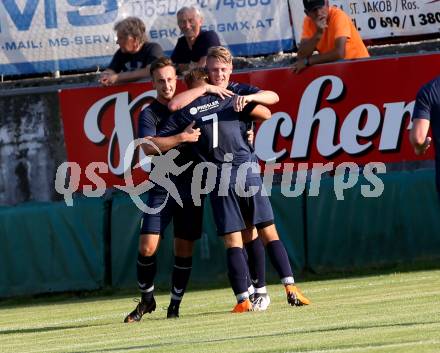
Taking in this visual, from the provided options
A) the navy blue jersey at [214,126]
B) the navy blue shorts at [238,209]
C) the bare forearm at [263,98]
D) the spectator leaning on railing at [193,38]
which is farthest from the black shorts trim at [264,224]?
the spectator leaning on railing at [193,38]

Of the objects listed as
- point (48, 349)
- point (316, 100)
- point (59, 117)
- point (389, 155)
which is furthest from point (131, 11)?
point (48, 349)

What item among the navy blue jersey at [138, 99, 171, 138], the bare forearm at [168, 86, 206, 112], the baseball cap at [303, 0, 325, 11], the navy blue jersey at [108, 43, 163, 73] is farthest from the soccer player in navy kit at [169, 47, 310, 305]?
the navy blue jersey at [108, 43, 163, 73]

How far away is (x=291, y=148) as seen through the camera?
15.5m

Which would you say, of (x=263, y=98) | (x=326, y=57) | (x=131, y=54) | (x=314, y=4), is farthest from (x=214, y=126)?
(x=131, y=54)

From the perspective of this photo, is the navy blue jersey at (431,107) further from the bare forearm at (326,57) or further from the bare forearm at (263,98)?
the bare forearm at (326,57)

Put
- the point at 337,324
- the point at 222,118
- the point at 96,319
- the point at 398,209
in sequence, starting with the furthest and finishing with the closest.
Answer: the point at 398,209 < the point at 96,319 < the point at 222,118 < the point at 337,324

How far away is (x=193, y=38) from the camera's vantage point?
1539 cm

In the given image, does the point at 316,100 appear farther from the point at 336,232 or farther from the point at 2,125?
the point at 2,125

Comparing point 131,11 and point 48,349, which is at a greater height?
point 131,11

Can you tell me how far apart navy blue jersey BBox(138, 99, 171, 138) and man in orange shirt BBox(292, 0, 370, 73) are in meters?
4.46

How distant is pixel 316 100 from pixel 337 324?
22.4 feet

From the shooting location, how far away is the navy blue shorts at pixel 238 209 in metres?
10.6

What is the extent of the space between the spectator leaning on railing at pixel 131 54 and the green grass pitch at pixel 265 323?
116 inches

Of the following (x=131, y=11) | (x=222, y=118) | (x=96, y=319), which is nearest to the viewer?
(x=222, y=118)
